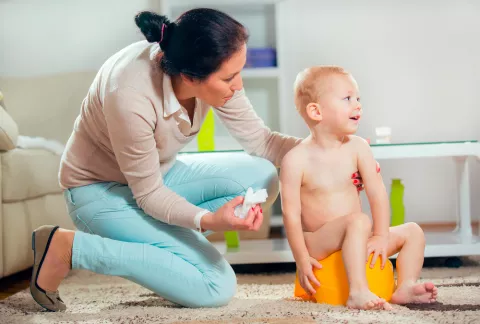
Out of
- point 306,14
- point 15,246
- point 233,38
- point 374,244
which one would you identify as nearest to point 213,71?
point 233,38

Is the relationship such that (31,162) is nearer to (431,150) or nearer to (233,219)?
(233,219)

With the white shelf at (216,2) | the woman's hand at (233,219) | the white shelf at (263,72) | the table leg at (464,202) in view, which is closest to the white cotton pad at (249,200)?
the woman's hand at (233,219)

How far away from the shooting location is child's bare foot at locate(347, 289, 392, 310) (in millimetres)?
1361

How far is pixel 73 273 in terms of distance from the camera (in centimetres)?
233

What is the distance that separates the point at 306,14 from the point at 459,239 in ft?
4.18

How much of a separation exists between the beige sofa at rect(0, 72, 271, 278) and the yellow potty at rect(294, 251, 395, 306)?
942 mm

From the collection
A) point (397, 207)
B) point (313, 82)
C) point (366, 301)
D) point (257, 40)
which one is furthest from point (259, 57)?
point (366, 301)

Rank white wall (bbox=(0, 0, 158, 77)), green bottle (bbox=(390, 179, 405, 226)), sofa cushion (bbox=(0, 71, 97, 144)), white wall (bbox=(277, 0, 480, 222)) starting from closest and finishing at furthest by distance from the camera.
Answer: green bottle (bbox=(390, 179, 405, 226)), sofa cushion (bbox=(0, 71, 97, 144)), white wall (bbox=(277, 0, 480, 222)), white wall (bbox=(0, 0, 158, 77))

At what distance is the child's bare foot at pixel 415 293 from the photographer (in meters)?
1.41

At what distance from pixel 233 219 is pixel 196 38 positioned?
0.36 meters

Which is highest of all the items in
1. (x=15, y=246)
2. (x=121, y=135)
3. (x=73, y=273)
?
(x=121, y=135)

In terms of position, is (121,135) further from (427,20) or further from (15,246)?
(427,20)

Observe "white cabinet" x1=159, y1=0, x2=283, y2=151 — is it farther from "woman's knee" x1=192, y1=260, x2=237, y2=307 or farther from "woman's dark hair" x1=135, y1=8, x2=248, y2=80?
"woman's dark hair" x1=135, y1=8, x2=248, y2=80

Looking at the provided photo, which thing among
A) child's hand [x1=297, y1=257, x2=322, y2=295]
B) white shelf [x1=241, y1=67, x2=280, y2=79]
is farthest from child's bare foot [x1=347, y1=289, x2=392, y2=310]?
white shelf [x1=241, y1=67, x2=280, y2=79]
